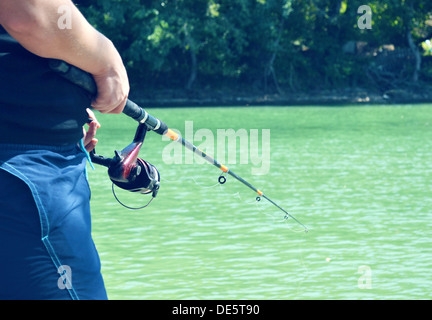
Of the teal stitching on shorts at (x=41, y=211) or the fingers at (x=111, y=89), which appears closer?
the teal stitching on shorts at (x=41, y=211)

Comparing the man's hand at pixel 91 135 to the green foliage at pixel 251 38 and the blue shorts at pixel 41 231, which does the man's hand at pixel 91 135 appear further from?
the green foliage at pixel 251 38

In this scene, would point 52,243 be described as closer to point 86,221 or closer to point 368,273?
point 86,221

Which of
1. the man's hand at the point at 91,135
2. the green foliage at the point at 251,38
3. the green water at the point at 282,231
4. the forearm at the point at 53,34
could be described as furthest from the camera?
the green foliage at the point at 251,38

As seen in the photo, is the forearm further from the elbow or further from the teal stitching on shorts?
the teal stitching on shorts

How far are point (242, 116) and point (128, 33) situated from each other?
63.8 ft

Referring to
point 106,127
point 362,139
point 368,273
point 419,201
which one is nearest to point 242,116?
point 106,127

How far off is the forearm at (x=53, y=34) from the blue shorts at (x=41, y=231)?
11.0 inches

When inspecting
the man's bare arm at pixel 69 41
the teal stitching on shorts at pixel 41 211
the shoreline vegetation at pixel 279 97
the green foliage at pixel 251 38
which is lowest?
the shoreline vegetation at pixel 279 97

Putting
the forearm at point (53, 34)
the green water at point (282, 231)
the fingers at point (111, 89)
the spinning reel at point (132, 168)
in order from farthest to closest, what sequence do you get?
the green water at point (282, 231)
the spinning reel at point (132, 168)
the fingers at point (111, 89)
the forearm at point (53, 34)

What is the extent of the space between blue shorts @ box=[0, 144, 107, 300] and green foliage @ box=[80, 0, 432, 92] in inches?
1841

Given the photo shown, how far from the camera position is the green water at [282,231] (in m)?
7.51

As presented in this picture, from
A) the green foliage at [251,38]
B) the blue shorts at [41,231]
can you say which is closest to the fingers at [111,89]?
the blue shorts at [41,231]

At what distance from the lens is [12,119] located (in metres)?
2.68

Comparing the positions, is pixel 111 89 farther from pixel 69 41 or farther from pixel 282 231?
pixel 282 231
